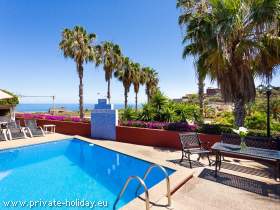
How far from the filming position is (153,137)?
33.5ft

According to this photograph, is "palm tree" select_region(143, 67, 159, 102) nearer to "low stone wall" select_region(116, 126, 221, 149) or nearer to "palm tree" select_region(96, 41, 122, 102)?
"palm tree" select_region(96, 41, 122, 102)

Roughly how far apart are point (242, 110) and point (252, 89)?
96cm

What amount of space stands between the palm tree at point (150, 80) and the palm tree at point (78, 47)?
52.2 ft

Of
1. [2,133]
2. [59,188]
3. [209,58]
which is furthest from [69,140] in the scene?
[209,58]

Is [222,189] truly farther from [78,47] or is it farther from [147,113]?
[78,47]

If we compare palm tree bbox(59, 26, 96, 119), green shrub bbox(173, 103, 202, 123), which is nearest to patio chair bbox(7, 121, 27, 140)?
palm tree bbox(59, 26, 96, 119)

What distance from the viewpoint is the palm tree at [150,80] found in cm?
3453

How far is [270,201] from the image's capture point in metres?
4.22

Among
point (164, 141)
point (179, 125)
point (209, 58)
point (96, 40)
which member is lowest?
point (164, 141)

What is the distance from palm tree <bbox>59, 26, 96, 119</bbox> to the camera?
60.5 feet

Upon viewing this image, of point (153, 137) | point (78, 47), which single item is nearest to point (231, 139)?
point (153, 137)

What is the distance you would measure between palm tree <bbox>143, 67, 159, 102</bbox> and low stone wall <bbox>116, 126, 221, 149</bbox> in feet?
76.2

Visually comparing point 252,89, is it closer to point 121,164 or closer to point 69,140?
point 121,164

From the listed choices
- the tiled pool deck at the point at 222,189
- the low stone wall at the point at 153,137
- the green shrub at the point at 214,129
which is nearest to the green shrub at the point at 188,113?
the low stone wall at the point at 153,137
